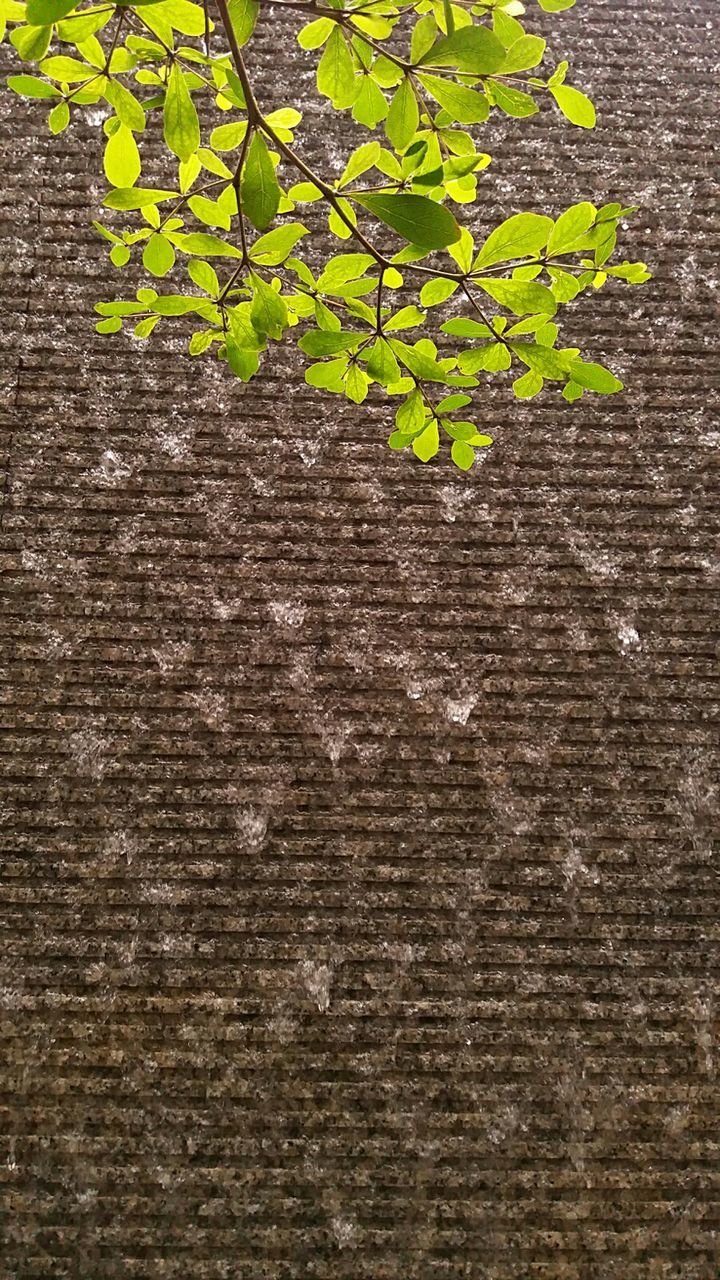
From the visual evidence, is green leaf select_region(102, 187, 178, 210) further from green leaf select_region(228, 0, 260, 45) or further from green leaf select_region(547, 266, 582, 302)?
green leaf select_region(547, 266, 582, 302)

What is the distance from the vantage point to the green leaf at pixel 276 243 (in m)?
0.41

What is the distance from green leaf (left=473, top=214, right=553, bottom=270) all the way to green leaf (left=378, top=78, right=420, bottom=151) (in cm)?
6

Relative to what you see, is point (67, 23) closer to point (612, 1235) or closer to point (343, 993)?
point (343, 993)

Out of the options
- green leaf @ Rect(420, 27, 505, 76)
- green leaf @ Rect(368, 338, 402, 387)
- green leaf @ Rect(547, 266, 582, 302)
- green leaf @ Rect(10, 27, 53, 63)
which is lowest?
green leaf @ Rect(368, 338, 402, 387)

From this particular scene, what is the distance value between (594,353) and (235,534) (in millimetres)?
447

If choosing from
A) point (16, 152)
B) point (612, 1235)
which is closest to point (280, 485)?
point (16, 152)

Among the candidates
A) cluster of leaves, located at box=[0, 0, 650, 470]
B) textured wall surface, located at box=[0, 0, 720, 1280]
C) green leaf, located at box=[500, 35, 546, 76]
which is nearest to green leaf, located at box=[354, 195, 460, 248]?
cluster of leaves, located at box=[0, 0, 650, 470]

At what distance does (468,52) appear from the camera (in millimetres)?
358

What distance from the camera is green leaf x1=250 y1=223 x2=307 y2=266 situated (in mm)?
411

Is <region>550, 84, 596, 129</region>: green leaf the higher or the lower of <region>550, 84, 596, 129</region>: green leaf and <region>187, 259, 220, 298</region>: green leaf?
the higher

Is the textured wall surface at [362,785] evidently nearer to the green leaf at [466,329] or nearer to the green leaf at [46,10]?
the green leaf at [466,329]

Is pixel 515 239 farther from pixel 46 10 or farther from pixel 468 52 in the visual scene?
pixel 46 10

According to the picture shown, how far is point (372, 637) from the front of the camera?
0.88 meters

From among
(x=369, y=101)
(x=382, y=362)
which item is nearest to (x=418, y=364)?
(x=382, y=362)
